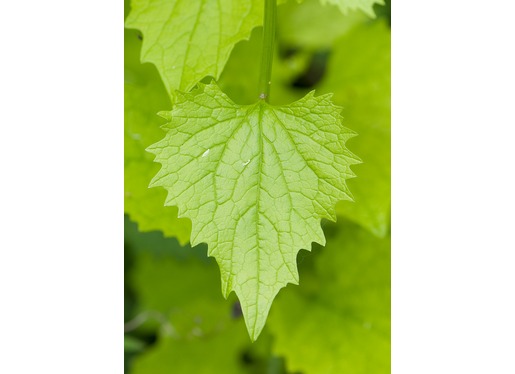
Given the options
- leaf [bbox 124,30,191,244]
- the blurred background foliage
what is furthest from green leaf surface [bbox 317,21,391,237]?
leaf [bbox 124,30,191,244]

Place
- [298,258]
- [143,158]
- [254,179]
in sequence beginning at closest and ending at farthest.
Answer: [254,179] < [143,158] < [298,258]

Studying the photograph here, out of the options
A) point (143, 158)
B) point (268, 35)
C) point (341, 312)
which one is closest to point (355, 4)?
point (268, 35)

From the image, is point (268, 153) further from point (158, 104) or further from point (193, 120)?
point (158, 104)

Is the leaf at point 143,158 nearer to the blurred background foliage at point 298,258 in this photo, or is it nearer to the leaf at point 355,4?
the blurred background foliage at point 298,258

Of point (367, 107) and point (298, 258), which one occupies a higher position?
point (367, 107)

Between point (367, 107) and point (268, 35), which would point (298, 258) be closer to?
point (367, 107)

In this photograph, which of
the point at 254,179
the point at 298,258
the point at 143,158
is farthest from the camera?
the point at 298,258

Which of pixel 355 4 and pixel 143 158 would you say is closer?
pixel 355 4

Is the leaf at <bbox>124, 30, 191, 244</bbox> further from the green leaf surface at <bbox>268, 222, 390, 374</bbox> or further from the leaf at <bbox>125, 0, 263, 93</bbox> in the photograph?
the green leaf surface at <bbox>268, 222, 390, 374</bbox>
